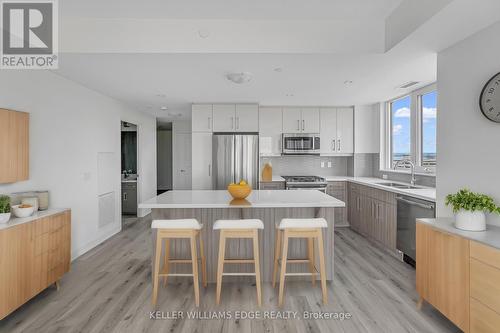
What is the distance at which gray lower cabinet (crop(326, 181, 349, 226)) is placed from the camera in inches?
210

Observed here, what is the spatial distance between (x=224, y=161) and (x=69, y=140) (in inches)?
96.7

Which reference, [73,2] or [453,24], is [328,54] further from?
[73,2]

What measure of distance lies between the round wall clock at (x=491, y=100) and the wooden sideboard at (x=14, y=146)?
4.27 m

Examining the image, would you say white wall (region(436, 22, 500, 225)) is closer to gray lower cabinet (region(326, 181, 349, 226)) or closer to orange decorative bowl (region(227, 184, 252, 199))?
orange decorative bowl (region(227, 184, 252, 199))

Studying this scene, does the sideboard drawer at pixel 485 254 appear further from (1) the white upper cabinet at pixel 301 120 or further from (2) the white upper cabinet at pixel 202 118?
(2) the white upper cabinet at pixel 202 118

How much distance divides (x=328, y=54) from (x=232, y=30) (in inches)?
39.3

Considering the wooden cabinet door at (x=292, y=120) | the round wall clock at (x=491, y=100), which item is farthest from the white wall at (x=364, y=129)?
the round wall clock at (x=491, y=100)

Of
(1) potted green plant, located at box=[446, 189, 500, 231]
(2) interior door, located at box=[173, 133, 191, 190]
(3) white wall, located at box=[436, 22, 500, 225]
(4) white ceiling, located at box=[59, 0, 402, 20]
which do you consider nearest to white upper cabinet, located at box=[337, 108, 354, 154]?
(3) white wall, located at box=[436, 22, 500, 225]

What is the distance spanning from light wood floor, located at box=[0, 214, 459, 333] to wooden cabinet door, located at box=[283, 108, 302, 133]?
9.58 ft

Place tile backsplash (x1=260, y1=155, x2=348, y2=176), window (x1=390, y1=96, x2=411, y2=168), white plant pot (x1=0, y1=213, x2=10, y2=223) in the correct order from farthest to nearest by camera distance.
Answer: tile backsplash (x1=260, y1=155, x2=348, y2=176), window (x1=390, y1=96, x2=411, y2=168), white plant pot (x1=0, y1=213, x2=10, y2=223)

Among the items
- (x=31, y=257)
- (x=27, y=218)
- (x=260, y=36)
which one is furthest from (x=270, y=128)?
(x=31, y=257)

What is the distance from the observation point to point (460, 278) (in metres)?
2.03

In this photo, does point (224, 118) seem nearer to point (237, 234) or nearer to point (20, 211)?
point (237, 234)

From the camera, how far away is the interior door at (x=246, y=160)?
515 centimetres
